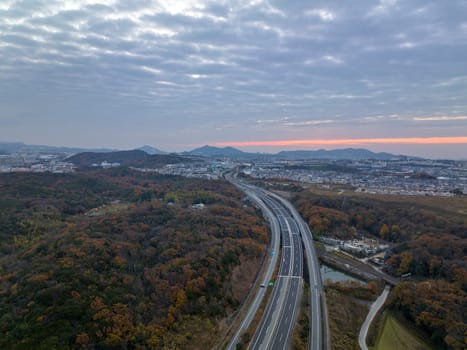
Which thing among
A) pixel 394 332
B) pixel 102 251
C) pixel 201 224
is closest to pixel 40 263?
pixel 102 251

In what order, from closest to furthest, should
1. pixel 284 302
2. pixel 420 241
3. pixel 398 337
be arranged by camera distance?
pixel 398 337
pixel 284 302
pixel 420 241

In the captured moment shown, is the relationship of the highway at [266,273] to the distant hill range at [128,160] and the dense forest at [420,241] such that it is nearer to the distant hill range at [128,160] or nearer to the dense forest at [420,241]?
the dense forest at [420,241]

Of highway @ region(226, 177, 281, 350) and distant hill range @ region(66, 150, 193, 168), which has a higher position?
distant hill range @ region(66, 150, 193, 168)

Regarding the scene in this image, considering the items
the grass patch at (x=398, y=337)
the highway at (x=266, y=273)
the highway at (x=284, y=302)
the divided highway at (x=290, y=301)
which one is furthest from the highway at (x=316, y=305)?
the highway at (x=266, y=273)

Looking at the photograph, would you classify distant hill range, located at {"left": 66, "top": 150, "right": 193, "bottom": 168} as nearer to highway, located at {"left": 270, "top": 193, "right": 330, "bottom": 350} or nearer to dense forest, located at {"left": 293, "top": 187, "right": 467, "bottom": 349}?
dense forest, located at {"left": 293, "top": 187, "right": 467, "bottom": 349}

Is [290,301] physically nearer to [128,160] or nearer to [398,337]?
[398,337]

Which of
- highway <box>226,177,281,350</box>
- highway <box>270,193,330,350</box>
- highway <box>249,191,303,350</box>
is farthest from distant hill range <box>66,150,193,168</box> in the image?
highway <box>270,193,330,350</box>

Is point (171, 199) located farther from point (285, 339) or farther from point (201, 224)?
point (285, 339)

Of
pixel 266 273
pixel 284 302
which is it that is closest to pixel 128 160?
pixel 266 273
